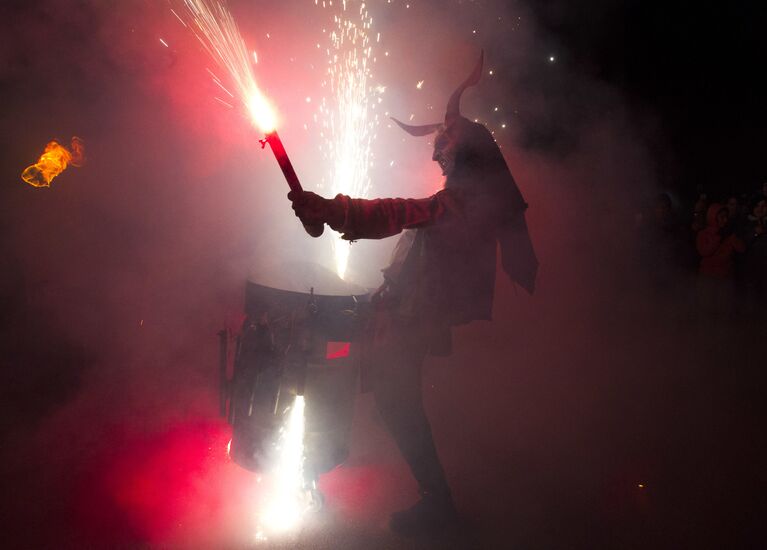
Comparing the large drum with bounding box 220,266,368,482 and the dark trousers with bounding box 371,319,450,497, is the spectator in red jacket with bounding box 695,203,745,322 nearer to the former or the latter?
the dark trousers with bounding box 371,319,450,497

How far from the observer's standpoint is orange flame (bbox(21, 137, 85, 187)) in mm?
4023

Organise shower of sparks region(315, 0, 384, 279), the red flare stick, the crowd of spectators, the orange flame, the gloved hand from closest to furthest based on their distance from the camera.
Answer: the red flare stick, the gloved hand, the orange flame, shower of sparks region(315, 0, 384, 279), the crowd of spectators

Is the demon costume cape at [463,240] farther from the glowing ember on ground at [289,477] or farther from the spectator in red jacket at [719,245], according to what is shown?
the spectator in red jacket at [719,245]

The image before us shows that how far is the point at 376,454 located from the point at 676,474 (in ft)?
7.20

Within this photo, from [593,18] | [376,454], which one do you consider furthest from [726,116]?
[376,454]

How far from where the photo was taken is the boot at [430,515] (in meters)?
2.79

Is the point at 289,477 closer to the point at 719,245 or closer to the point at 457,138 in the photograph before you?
the point at 457,138

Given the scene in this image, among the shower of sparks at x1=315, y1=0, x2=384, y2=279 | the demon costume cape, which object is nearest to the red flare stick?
the demon costume cape

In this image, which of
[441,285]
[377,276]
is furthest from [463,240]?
[377,276]

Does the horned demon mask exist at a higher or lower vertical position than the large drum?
higher

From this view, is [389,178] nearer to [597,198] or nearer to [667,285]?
[597,198]

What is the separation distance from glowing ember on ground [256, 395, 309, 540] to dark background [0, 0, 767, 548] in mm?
164

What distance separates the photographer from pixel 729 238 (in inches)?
267

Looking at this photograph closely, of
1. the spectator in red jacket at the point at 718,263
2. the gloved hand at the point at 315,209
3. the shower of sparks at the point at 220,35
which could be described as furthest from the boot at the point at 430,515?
the spectator in red jacket at the point at 718,263
